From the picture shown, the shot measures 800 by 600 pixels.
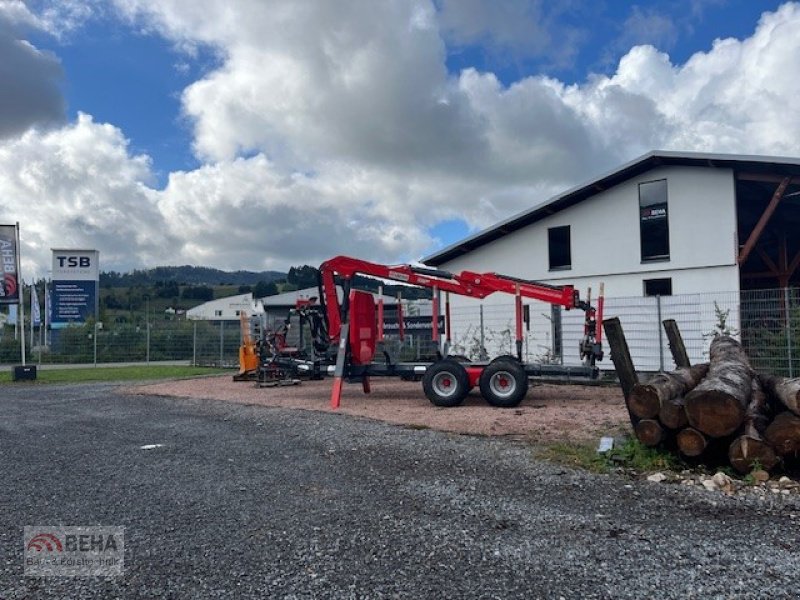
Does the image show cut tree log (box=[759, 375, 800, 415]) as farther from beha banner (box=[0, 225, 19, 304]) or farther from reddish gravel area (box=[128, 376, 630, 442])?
beha banner (box=[0, 225, 19, 304])

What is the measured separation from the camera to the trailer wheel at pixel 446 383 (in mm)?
12062

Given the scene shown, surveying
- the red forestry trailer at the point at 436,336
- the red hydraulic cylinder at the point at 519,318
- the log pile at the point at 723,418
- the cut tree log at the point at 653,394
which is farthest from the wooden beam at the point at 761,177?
the cut tree log at the point at 653,394

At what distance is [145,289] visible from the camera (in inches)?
3521

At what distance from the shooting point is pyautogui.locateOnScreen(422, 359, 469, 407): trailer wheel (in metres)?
12.1

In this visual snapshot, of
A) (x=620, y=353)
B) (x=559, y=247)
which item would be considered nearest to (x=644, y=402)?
(x=620, y=353)

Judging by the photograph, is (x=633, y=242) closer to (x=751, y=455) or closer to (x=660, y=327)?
(x=660, y=327)

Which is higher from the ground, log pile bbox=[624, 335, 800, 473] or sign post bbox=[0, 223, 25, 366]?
sign post bbox=[0, 223, 25, 366]

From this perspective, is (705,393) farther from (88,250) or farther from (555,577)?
(88,250)

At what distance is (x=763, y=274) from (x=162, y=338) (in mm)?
25094

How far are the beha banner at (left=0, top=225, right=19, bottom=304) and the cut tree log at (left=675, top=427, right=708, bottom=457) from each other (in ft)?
68.3

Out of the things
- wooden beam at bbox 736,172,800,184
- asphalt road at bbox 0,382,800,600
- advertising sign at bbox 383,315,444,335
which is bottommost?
asphalt road at bbox 0,382,800,600

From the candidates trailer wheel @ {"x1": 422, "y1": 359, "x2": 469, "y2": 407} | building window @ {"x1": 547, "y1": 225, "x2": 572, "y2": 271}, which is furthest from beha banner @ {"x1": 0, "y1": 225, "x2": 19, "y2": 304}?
building window @ {"x1": 547, "y1": 225, "x2": 572, "y2": 271}

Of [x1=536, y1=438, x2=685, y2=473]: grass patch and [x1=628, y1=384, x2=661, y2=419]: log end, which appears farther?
[x1=628, y1=384, x2=661, y2=419]: log end

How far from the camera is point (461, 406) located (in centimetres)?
1221
